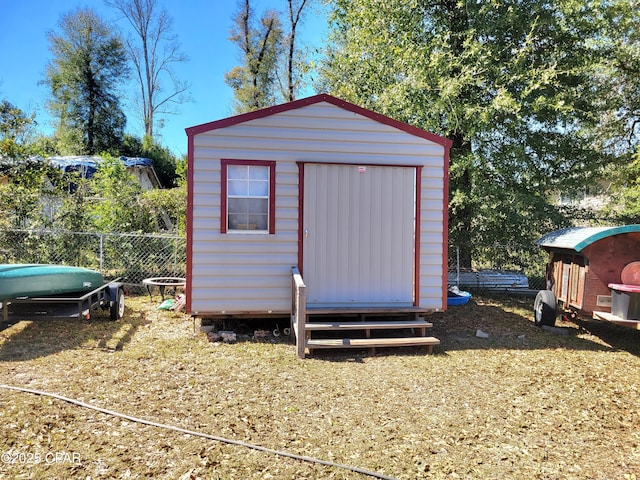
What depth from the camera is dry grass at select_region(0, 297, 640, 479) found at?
269 cm

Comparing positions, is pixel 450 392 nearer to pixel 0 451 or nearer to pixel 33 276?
pixel 0 451

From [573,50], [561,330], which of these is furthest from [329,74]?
[561,330]

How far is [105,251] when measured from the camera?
8500mm

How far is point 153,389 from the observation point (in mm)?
3783

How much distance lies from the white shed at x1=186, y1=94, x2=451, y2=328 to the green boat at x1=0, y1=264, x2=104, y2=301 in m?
1.86

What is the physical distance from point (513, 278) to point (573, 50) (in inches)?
198

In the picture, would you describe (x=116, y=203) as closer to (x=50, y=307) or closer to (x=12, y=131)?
(x=12, y=131)

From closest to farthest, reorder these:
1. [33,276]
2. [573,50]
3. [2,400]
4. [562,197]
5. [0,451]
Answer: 1. [0,451]
2. [2,400]
3. [33,276]
4. [573,50]
5. [562,197]

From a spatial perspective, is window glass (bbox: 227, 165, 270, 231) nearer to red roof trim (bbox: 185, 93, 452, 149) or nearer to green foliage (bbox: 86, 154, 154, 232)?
red roof trim (bbox: 185, 93, 452, 149)

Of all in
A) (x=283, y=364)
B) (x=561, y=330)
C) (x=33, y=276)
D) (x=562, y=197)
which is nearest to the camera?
(x=283, y=364)

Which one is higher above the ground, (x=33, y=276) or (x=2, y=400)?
(x=33, y=276)

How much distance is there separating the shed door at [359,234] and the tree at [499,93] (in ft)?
11.3

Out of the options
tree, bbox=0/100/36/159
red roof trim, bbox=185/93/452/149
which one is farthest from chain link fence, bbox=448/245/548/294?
tree, bbox=0/100/36/159

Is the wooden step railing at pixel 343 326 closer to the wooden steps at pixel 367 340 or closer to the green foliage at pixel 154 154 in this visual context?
the wooden steps at pixel 367 340
